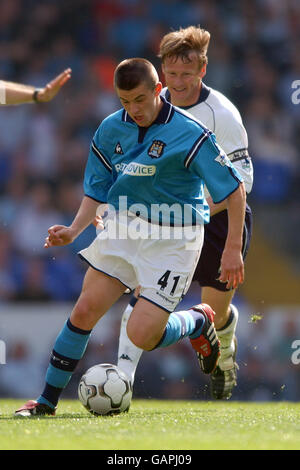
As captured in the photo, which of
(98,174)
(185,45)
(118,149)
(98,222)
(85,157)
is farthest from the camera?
(85,157)

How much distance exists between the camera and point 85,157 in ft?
41.1

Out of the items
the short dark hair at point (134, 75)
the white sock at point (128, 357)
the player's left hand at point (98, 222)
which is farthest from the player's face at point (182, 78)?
the white sock at point (128, 357)

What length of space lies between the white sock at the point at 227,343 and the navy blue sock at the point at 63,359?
67.2 inches

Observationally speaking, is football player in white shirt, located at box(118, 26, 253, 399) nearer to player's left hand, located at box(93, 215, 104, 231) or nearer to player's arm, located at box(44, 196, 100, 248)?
player's left hand, located at box(93, 215, 104, 231)

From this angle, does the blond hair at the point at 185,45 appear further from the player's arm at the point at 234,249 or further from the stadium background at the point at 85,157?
the stadium background at the point at 85,157

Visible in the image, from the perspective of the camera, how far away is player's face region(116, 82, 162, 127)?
5.13 m

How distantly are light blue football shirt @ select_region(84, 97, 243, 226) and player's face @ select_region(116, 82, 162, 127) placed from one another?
0.08 m

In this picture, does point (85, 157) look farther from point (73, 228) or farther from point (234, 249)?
point (234, 249)

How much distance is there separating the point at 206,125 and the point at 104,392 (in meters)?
2.03

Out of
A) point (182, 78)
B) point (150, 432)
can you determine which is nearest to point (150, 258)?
point (150, 432)

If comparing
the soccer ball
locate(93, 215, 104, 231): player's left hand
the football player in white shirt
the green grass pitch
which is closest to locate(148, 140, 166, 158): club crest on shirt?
locate(93, 215, 104, 231): player's left hand

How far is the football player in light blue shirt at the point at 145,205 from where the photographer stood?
519cm

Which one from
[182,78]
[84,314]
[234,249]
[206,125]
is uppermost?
[182,78]
